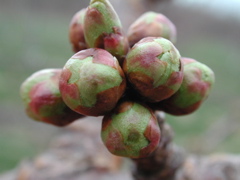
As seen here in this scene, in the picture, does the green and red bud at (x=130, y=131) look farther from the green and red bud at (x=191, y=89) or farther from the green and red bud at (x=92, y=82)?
the green and red bud at (x=191, y=89)

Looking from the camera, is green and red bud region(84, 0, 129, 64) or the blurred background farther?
the blurred background

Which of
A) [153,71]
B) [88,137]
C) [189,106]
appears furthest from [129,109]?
[88,137]

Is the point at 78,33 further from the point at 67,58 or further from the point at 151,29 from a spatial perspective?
the point at 67,58

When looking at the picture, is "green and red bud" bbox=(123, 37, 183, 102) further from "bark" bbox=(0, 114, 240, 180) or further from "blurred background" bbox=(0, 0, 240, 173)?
"blurred background" bbox=(0, 0, 240, 173)

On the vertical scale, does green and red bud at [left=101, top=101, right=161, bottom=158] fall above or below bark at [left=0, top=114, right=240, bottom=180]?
above

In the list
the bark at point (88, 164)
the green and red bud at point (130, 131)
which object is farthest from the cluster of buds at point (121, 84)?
the bark at point (88, 164)

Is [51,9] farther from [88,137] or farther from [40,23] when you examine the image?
[88,137]

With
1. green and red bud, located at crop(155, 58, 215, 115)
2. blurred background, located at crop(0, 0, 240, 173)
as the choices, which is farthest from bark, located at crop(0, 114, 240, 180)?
blurred background, located at crop(0, 0, 240, 173)
